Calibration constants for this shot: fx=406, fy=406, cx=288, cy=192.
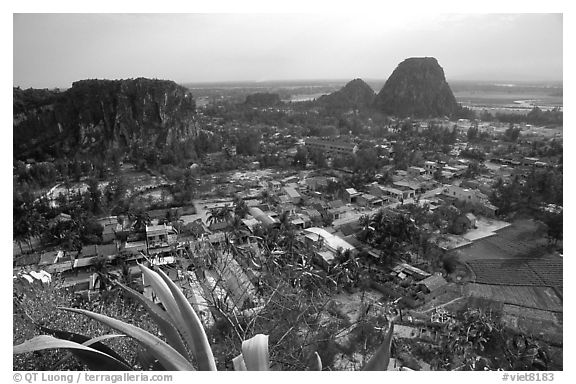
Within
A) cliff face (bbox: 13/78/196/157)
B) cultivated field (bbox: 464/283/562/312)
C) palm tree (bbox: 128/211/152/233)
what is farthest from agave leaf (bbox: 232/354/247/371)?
cliff face (bbox: 13/78/196/157)

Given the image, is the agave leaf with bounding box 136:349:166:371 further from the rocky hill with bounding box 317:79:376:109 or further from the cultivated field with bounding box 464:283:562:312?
the rocky hill with bounding box 317:79:376:109

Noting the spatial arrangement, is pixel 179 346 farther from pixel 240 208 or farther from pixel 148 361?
pixel 240 208

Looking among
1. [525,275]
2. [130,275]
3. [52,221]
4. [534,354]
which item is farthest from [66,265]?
[525,275]

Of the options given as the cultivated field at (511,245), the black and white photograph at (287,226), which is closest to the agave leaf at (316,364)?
the black and white photograph at (287,226)

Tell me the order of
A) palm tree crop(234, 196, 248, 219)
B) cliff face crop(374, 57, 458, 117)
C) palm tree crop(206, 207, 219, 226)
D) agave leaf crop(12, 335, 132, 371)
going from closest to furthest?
agave leaf crop(12, 335, 132, 371) < palm tree crop(206, 207, 219, 226) < palm tree crop(234, 196, 248, 219) < cliff face crop(374, 57, 458, 117)

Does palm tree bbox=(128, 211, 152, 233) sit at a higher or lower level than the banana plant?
lower

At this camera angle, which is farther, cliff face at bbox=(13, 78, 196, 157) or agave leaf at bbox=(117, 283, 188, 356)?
cliff face at bbox=(13, 78, 196, 157)

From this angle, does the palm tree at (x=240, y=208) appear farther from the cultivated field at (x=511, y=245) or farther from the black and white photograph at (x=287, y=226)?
the cultivated field at (x=511, y=245)

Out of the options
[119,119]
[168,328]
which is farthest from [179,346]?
[119,119]
